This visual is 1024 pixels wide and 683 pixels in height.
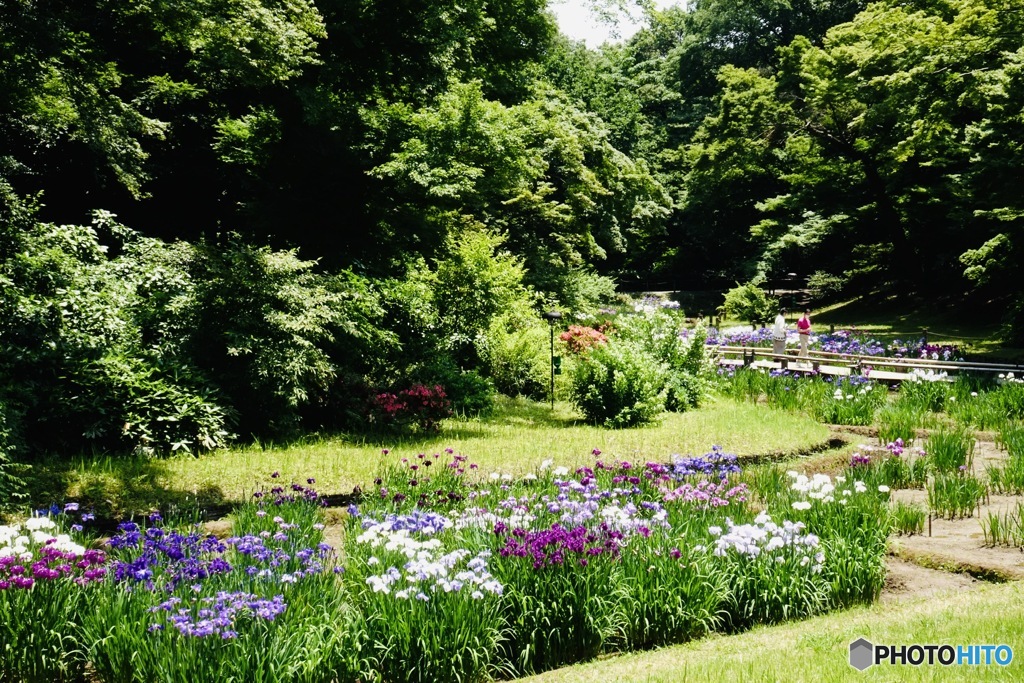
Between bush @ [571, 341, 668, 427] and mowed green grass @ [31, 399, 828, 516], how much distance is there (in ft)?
1.32

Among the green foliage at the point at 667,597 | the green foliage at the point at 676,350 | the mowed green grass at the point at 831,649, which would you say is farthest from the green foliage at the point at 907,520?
the green foliage at the point at 676,350

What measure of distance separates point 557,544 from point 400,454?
5779 mm

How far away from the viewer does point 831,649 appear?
15.9ft

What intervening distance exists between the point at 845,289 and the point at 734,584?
42201 millimetres

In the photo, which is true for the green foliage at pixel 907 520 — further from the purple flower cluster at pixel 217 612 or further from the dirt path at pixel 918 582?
the purple flower cluster at pixel 217 612

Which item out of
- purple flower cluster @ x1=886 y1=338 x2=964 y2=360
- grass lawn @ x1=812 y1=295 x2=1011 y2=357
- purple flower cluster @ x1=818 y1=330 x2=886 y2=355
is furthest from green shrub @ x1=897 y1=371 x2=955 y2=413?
grass lawn @ x1=812 y1=295 x2=1011 y2=357

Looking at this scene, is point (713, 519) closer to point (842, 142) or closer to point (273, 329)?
point (273, 329)

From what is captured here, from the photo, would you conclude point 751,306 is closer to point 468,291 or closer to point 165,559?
point 468,291

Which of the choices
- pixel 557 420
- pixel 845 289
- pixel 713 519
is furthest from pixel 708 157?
pixel 713 519

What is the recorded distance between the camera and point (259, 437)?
11.8 m

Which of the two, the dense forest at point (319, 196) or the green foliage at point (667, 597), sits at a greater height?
the dense forest at point (319, 196)

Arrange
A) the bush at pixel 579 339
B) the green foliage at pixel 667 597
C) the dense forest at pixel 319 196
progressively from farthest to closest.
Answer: the bush at pixel 579 339, the dense forest at pixel 319 196, the green foliage at pixel 667 597

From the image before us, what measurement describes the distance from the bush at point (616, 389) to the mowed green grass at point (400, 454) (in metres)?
0.40

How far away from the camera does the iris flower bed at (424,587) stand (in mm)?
4414
